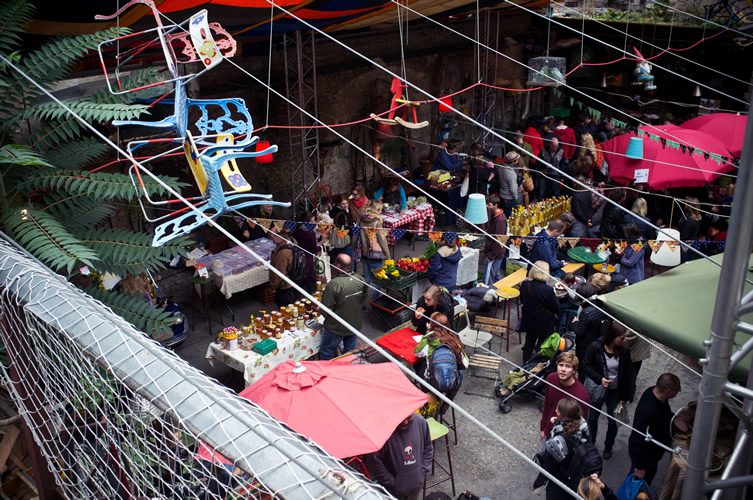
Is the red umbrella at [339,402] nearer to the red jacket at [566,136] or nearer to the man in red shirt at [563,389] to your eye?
the man in red shirt at [563,389]

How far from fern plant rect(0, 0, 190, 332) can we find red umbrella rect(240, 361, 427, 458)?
5.38 feet

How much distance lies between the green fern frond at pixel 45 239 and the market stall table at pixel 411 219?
8734 mm

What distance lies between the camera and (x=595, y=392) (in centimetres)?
695

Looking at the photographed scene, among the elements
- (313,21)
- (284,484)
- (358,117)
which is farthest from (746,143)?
(358,117)

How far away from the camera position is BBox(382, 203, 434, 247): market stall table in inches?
492

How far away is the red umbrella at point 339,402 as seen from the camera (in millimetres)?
5188

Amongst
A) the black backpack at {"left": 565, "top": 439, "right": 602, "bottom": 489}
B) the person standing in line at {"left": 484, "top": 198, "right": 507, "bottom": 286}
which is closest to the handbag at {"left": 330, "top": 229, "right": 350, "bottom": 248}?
the person standing in line at {"left": 484, "top": 198, "right": 507, "bottom": 286}

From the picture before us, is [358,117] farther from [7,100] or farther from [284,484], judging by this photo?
[284,484]

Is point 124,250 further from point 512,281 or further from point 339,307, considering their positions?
point 512,281

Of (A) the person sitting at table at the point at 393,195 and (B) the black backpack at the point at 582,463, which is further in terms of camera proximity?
(A) the person sitting at table at the point at 393,195

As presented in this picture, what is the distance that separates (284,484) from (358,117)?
14.4 metres

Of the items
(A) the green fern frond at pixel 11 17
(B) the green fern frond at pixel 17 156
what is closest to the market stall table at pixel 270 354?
(A) the green fern frond at pixel 11 17

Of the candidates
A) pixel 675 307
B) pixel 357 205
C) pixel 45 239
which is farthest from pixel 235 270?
pixel 45 239

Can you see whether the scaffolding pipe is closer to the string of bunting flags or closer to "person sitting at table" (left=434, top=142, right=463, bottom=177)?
the string of bunting flags
